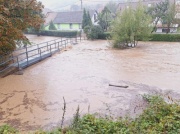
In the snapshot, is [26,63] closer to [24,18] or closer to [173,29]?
[24,18]

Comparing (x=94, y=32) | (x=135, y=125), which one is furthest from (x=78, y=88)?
(x=94, y=32)

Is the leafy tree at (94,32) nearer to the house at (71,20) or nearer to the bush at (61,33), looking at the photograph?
the bush at (61,33)

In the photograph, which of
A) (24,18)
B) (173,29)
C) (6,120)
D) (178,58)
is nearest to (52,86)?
(6,120)

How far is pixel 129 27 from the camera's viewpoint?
20.5 m

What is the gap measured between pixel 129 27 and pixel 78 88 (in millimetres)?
13151

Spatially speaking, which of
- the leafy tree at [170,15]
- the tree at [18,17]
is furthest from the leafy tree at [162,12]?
the tree at [18,17]

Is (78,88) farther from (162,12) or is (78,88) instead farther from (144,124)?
(162,12)

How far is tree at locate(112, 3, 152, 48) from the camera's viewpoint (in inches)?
800

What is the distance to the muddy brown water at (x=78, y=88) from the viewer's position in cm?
664

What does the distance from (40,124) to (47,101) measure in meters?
1.74

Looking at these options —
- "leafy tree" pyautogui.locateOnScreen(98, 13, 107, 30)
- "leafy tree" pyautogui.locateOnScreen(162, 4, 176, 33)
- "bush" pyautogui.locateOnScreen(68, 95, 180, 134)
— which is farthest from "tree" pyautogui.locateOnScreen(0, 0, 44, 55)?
"leafy tree" pyautogui.locateOnScreen(98, 13, 107, 30)

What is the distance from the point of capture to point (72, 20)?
40750mm

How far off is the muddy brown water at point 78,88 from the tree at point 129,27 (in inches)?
251

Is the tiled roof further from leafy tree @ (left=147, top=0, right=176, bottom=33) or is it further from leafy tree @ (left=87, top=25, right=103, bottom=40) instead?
leafy tree @ (left=147, top=0, right=176, bottom=33)
